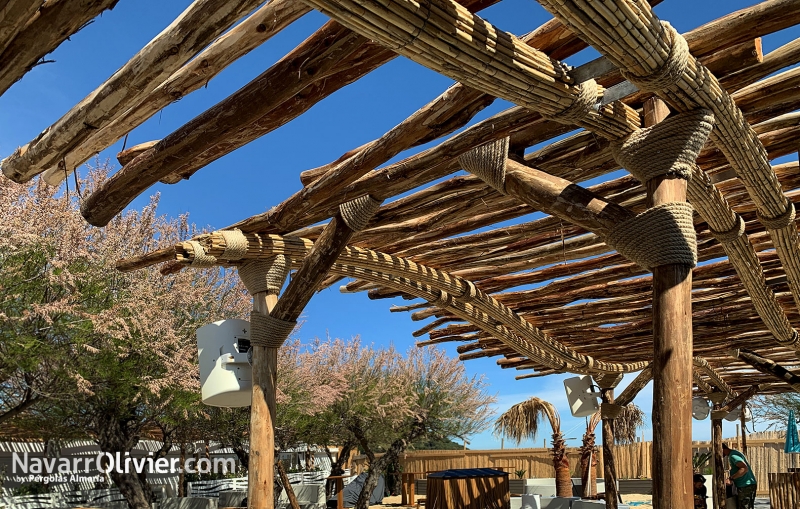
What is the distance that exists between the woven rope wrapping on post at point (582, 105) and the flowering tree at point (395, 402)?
13.5 metres

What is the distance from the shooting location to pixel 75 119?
2.26 m

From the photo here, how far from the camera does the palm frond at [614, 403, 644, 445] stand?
21.9 meters

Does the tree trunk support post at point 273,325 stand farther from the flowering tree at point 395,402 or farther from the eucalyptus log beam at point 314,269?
the flowering tree at point 395,402

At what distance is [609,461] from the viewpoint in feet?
30.4

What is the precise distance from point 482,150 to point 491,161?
0.07 meters

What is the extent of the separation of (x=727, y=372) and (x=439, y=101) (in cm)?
1001

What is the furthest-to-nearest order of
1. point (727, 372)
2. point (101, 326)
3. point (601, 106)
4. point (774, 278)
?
point (727, 372), point (101, 326), point (774, 278), point (601, 106)

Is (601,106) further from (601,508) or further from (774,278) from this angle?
(601,508)

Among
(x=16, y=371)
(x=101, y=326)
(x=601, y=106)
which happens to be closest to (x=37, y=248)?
(x=101, y=326)

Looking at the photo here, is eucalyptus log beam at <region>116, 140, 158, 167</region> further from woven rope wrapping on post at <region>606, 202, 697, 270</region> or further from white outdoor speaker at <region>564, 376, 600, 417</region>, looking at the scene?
white outdoor speaker at <region>564, 376, 600, 417</region>

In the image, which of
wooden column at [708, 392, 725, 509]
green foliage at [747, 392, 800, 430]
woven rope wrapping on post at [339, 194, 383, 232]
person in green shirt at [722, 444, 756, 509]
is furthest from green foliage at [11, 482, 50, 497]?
green foliage at [747, 392, 800, 430]

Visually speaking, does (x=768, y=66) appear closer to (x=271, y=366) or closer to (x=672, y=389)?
(x=672, y=389)

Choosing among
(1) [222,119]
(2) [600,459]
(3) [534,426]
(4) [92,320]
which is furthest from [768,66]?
(2) [600,459]

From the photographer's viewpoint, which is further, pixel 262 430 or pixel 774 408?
pixel 774 408
